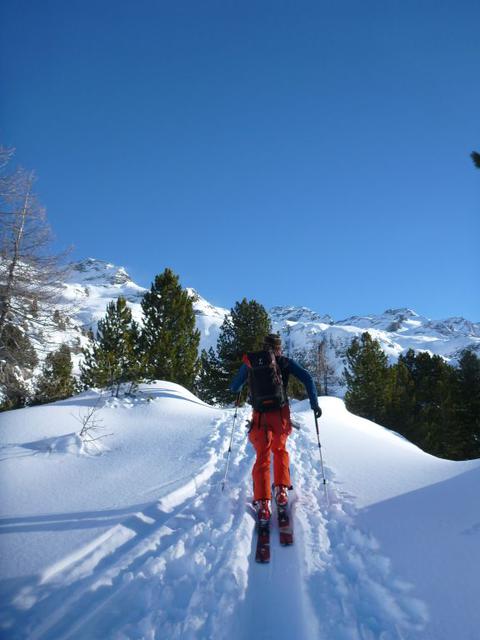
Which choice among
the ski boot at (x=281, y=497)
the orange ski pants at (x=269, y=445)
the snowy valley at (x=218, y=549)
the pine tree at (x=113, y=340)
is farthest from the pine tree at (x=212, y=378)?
the ski boot at (x=281, y=497)

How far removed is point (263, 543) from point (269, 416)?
1517 mm

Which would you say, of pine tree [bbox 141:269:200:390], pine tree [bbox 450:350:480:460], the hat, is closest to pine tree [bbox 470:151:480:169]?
the hat

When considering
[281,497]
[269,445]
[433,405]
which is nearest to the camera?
[281,497]

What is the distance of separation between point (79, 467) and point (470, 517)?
545cm

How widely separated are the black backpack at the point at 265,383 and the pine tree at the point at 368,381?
18.0 metres

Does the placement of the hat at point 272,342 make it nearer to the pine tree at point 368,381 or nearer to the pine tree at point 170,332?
the pine tree at point 170,332

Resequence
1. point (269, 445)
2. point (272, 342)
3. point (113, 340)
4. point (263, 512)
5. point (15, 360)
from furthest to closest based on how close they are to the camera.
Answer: point (113, 340), point (15, 360), point (272, 342), point (269, 445), point (263, 512)

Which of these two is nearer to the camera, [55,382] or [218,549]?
[218,549]

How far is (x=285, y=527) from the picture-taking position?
3.57m

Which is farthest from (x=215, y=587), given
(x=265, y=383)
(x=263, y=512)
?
(x=265, y=383)

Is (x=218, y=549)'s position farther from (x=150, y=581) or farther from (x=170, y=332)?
(x=170, y=332)

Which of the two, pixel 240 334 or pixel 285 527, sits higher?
pixel 240 334

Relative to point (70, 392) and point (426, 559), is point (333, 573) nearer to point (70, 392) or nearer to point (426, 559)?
point (426, 559)

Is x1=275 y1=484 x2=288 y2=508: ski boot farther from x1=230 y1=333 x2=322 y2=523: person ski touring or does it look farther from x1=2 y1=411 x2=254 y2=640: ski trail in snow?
x1=2 y1=411 x2=254 y2=640: ski trail in snow
